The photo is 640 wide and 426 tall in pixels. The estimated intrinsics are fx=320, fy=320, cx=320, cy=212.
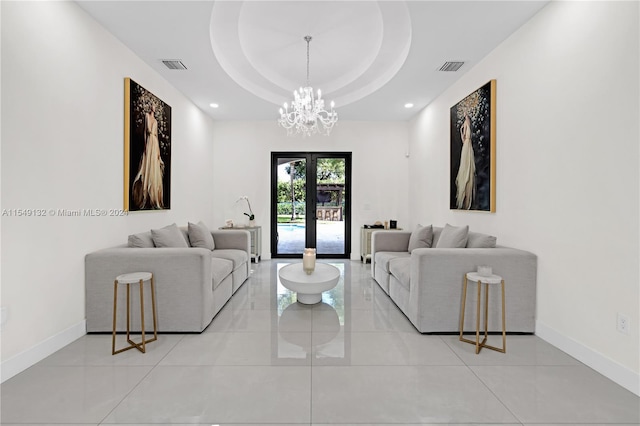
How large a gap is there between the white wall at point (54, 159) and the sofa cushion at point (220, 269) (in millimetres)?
1016

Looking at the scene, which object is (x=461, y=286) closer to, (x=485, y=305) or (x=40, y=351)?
(x=485, y=305)

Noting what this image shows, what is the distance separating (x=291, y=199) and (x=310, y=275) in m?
3.29

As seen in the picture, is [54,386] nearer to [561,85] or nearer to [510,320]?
[510,320]

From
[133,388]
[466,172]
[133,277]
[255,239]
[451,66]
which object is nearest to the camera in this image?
[133,388]

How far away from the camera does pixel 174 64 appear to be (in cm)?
395

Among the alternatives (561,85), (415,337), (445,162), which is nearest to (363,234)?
(445,162)

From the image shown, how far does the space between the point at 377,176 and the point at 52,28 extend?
5444 mm

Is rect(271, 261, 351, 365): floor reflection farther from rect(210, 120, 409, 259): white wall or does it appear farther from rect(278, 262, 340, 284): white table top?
rect(210, 120, 409, 259): white wall

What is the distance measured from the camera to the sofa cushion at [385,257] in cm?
420

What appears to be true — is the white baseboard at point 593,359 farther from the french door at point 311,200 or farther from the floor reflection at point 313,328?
the french door at point 311,200

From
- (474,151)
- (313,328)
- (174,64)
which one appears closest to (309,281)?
(313,328)

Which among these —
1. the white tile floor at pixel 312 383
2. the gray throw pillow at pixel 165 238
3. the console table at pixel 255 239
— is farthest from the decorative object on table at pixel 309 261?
the console table at pixel 255 239

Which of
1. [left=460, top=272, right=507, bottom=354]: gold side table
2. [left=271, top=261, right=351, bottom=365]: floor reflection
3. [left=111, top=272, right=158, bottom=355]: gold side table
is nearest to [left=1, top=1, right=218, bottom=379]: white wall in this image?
[left=111, top=272, right=158, bottom=355]: gold side table

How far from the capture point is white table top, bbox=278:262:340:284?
362 centimetres
